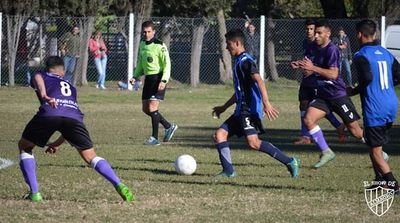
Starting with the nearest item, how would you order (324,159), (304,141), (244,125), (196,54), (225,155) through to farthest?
(244,125), (225,155), (324,159), (304,141), (196,54)

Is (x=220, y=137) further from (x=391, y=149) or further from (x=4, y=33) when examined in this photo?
(x=4, y=33)

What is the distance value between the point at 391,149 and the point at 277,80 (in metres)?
17.4

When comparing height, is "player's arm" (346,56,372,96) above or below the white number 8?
above

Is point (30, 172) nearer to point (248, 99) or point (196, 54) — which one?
point (248, 99)

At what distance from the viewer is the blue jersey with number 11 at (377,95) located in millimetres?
9875

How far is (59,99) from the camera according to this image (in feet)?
31.2

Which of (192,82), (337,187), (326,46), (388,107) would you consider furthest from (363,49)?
(192,82)

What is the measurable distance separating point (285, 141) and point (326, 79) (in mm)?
3785

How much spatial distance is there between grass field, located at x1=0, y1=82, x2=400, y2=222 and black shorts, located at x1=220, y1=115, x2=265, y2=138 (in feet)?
1.87

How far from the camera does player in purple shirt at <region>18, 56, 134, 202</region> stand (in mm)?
9461

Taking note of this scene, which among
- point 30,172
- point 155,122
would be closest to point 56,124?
point 30,172

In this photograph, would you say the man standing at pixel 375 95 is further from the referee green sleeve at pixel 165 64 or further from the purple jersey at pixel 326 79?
the referee green sleeve at pixel 165 64

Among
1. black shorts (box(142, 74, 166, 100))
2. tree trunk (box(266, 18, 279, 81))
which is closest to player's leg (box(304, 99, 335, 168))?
black shorts (box(142, 74, 166, 100))

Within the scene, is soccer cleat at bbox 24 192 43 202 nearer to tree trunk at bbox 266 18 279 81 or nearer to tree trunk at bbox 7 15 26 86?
tree trunk at bbox 7 15 26 86
